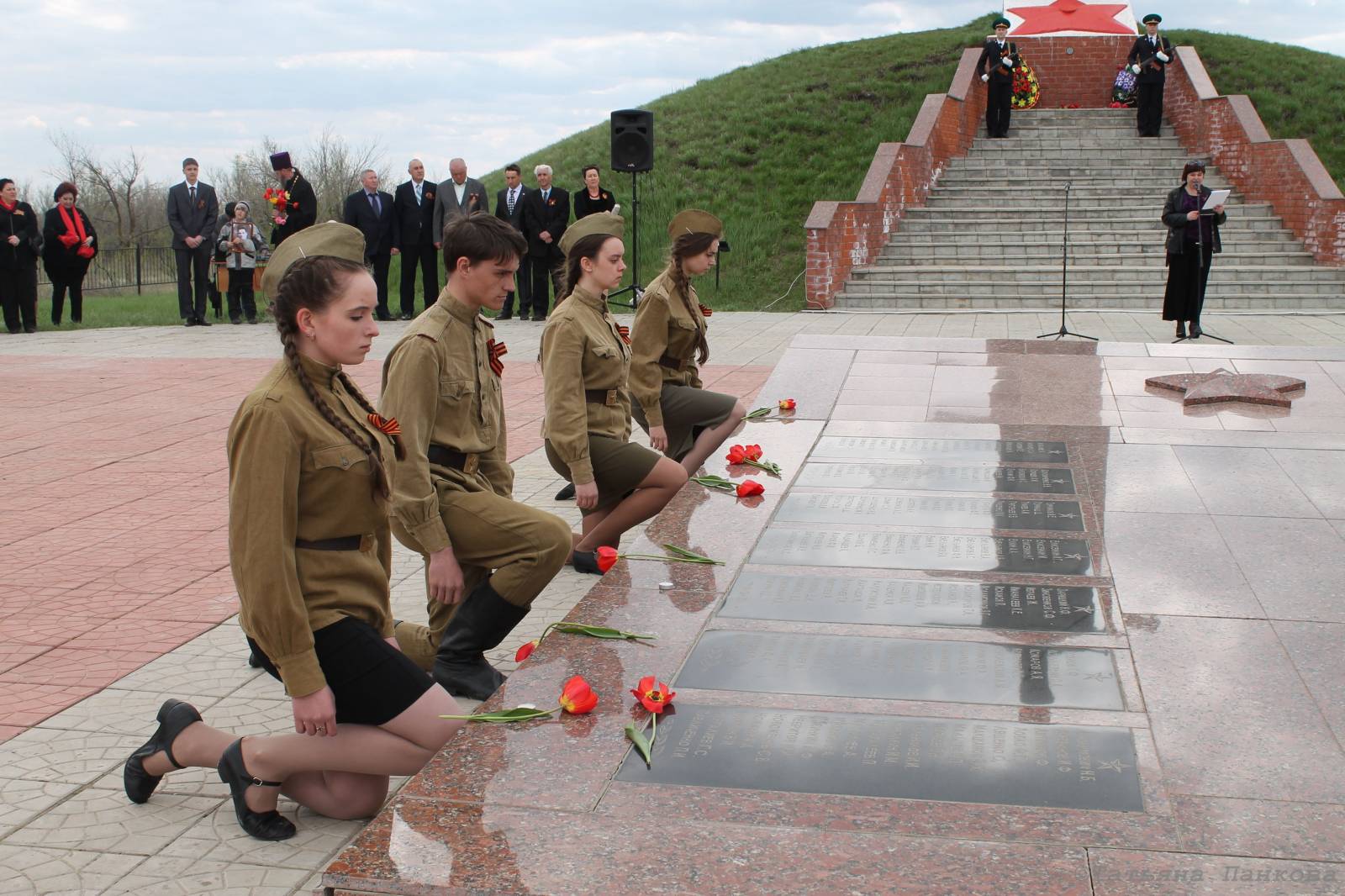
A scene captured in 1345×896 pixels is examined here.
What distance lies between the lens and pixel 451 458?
4.44m

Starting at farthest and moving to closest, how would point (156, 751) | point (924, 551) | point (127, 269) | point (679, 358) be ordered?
point (127, 269) → point (679, 358) → point (924, 551) → point (156, 751)

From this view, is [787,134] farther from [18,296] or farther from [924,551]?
[924,551]

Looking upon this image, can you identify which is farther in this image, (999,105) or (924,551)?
(999,105)

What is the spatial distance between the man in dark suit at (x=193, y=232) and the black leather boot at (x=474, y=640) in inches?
580

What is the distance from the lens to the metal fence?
3030 centimetres

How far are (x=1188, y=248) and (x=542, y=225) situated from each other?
8131 mm

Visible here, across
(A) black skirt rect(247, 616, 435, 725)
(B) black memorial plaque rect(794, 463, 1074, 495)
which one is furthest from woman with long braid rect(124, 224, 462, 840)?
(B) black memorial plaque rect(794, 463, 1074, 495)

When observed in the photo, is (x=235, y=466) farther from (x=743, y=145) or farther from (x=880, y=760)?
(x=743, y=145)

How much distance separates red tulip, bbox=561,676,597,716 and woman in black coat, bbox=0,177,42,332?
52.1ft

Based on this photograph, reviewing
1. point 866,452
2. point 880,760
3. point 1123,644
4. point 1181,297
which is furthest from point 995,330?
point 880,760

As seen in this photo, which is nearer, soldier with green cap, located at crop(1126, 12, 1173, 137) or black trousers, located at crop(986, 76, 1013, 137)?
soldier with green cap, located at crop(1126, 12, 1173, 137)

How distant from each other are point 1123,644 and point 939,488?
2.11 metres

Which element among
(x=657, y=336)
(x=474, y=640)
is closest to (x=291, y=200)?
(x=657, y=336)

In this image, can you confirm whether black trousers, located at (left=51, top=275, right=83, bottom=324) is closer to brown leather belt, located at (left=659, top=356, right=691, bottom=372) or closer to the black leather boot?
brown leather belt, located at (left=659, top=356, right=691, bottom=372)
